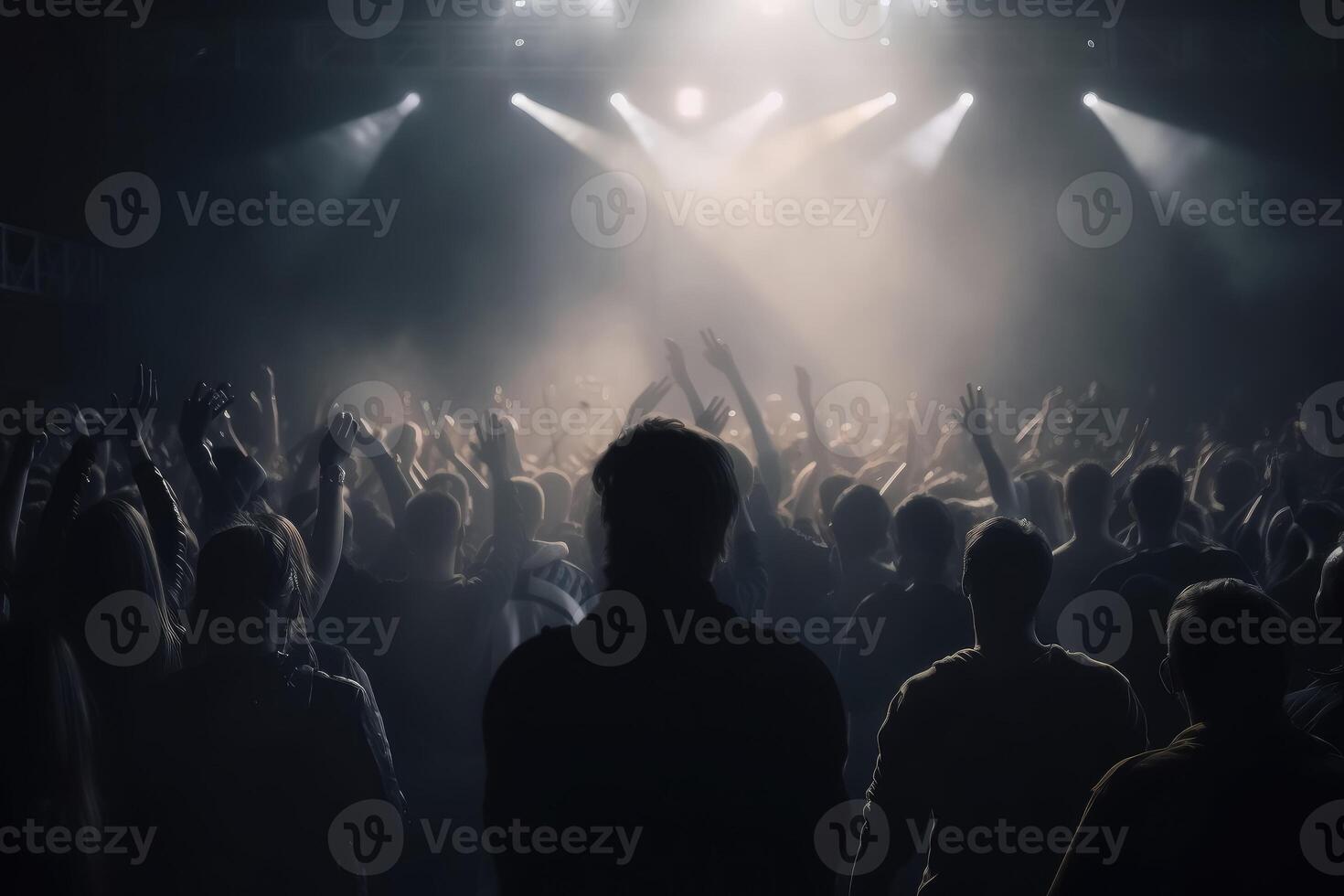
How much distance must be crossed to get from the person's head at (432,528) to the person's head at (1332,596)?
90.0 inches

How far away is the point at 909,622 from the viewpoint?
2.62m

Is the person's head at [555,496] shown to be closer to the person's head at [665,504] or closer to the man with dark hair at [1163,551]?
the man with dark hair at [1163,551]

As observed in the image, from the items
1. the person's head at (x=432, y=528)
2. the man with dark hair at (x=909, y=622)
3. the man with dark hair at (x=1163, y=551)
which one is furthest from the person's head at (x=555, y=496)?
the man with dark hair at (x=1163, y=551)

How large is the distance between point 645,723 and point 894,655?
5.01 feet

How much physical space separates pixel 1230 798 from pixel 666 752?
2.84 feet

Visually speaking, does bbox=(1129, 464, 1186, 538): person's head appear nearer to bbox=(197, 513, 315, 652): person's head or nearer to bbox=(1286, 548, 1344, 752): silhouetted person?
bbox=(1286, 548, 1344, 752): silhouetted person

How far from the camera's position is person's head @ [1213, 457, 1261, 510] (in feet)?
15.7

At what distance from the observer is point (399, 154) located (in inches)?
470

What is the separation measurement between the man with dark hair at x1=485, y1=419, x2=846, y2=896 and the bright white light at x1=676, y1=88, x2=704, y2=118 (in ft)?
37.4

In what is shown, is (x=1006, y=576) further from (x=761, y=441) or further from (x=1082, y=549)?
(x=761, y=441)

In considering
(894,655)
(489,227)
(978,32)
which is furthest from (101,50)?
(894,655)

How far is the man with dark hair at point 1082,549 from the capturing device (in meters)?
3.13

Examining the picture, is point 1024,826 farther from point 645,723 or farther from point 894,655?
point 645,723

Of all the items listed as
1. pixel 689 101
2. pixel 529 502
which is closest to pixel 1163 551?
pixel 529 502
